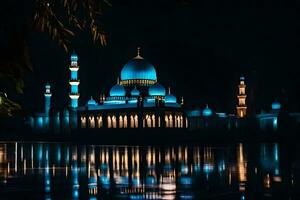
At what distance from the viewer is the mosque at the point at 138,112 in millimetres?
49469

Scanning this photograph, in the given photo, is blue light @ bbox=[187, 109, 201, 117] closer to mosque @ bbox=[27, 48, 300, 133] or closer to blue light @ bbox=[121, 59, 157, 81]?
mosque @ bbox=[27, 48, 300, 133]

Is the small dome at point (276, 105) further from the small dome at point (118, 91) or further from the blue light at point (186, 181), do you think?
the blue light at point (186, 181)

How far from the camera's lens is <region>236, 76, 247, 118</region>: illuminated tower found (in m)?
57.3

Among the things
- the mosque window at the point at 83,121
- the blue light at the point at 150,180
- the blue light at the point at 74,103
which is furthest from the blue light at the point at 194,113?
the blue light at the point at 150,180

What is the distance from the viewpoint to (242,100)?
57.7 metres

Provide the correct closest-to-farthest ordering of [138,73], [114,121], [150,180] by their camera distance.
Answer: [150,180]
[114,121]
[138,73]

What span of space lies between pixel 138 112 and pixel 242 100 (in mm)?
13520

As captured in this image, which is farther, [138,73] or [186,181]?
[138,73]

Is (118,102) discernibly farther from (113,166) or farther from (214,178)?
(214,178)

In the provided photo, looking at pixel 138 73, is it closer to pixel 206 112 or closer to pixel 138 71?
pixel 138 71

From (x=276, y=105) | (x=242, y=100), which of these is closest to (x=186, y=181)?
(x=276, y=105)

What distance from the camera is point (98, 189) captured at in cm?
1046

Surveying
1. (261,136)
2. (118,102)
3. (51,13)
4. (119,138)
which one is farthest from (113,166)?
(118,102)

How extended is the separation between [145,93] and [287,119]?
1356 cm
